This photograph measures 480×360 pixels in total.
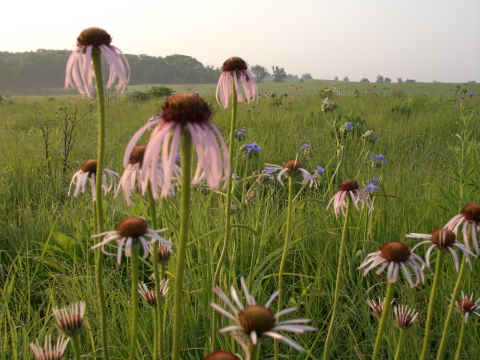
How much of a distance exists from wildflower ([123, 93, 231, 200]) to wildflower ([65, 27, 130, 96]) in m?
0.24

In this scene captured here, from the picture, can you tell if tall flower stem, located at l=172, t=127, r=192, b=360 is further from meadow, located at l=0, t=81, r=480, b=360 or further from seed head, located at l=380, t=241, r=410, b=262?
seed head, located at l=380, t=241, r=410, b=262

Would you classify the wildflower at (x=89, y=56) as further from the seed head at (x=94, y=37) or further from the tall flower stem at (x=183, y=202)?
the tall flower stem at (x=183, y=202)

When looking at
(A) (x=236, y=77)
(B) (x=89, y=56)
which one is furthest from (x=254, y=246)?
(B) (x=89, y=56)

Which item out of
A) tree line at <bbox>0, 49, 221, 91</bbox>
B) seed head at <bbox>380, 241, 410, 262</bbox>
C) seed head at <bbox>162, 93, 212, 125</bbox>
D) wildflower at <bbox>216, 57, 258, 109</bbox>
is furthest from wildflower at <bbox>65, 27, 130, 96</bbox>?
tree line at <bbox>0, 49, 221, 91</bbox>

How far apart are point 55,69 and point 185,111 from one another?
137 ft

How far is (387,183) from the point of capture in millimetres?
2344

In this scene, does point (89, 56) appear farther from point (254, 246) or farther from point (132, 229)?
point (254, 246)

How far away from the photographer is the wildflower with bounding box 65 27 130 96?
69cm

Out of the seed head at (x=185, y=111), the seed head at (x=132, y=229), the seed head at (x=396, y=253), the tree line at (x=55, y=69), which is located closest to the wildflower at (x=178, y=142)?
the seed head at (x=185, y=111)

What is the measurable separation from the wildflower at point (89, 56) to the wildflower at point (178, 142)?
0.79 feet

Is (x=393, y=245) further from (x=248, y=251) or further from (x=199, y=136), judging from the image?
(x=248, y=251)

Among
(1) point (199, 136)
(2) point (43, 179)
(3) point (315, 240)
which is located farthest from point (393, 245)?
(2) point (43, 179)

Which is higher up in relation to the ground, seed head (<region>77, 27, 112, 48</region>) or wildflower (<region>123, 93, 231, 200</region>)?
seed head (<region>77, 27, 112, 48</region>)

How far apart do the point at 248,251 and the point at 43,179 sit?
5.80 ft
